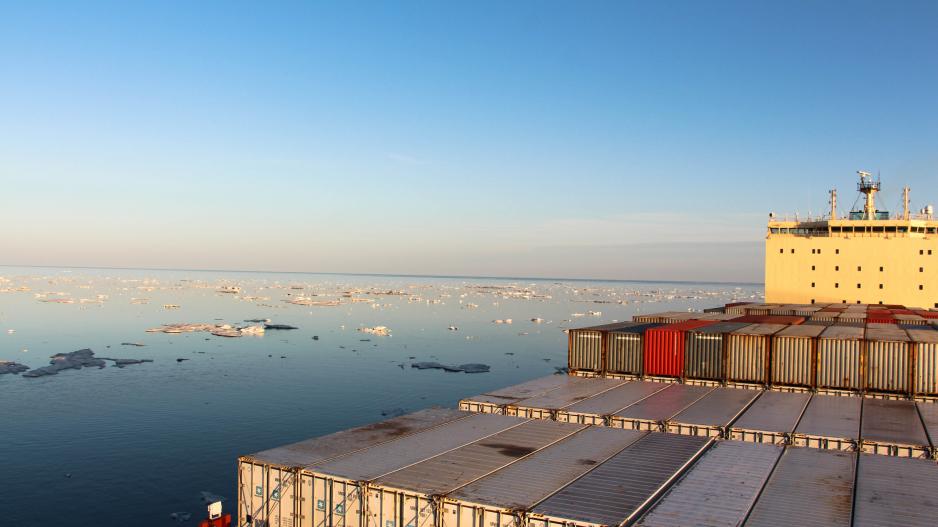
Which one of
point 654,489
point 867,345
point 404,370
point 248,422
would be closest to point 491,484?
point 654,489

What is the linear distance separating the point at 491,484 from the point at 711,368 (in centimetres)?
1555

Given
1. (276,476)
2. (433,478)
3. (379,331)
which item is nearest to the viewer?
(433,478)

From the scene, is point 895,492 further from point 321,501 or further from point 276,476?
point 276,476

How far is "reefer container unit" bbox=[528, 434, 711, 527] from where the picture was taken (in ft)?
33.8

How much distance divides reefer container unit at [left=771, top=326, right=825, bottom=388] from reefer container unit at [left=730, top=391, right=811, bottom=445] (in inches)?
25.2

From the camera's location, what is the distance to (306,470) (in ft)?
42.2

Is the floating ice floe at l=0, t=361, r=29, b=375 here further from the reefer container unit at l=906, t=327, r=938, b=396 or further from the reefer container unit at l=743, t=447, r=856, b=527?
the reefer container unit at l=906, t=327, r=938, b=396

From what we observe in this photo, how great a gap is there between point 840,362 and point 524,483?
642 inches

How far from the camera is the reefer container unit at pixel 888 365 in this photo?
856 inches

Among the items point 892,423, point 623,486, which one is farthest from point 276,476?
point 892,423

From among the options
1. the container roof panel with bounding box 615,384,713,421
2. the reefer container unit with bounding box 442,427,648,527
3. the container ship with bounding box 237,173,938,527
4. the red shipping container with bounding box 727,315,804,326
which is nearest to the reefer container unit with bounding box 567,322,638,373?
the container ship with bounding box 237,173,938,527

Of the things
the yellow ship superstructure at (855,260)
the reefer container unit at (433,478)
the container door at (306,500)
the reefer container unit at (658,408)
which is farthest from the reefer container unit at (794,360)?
the yellow ship superstructure at (855,260)

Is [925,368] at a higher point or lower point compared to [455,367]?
higher

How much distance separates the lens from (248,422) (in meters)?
35.0
